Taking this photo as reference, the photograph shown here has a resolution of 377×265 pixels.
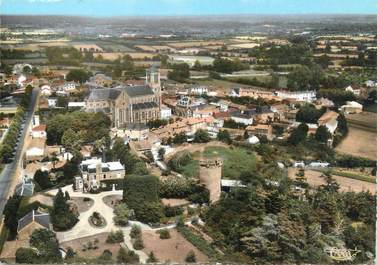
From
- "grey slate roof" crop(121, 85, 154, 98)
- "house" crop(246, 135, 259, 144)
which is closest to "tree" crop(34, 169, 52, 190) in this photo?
"grey slate roof" crop(121, 85, 154, 98)

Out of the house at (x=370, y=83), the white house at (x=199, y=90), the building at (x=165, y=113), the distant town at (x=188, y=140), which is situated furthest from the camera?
the white house at (x=199, y=90)

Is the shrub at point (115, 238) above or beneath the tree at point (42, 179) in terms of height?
beneath

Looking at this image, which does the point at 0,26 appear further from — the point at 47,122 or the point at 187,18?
the point at 187,18

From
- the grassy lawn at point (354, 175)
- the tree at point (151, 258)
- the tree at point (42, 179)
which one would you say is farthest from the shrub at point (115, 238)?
the grassy lawn at point (354, 175)

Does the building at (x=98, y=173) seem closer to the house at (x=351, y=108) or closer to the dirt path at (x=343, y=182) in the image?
the dirt path at (x=343, y=182)

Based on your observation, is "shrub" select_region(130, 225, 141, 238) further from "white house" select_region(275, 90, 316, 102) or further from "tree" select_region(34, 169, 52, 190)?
"white house" select_region(275, 90, 316, 102)

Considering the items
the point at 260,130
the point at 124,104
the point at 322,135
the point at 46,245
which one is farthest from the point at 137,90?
the point at 46,245
